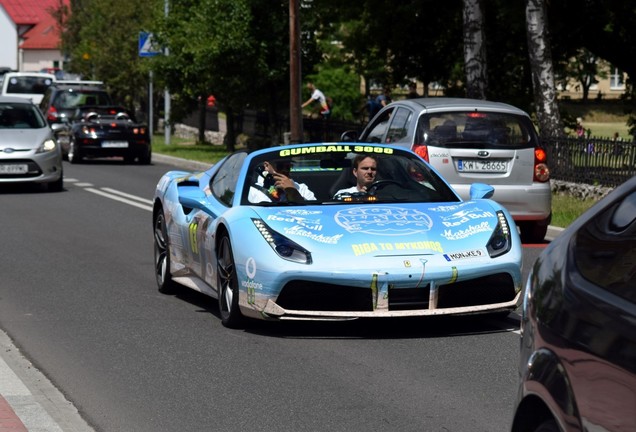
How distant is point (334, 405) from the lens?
23.9ft

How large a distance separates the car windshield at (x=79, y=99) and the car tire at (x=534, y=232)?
→ 2251 centimetres

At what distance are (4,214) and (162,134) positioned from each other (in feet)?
98.9

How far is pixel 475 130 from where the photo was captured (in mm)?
16250

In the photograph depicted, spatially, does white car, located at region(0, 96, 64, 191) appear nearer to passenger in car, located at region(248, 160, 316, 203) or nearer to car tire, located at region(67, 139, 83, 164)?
car tire, located at region(67, 139, 83, 164)

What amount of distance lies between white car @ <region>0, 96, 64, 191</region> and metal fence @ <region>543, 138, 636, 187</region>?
8.48 m

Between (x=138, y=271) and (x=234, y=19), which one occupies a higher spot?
(x=234, y=19)

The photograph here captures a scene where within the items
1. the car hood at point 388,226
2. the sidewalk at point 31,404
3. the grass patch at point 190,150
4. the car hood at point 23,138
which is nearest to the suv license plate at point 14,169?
the car hood at point 23,138

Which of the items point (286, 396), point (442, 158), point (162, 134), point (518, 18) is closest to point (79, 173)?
point (518, 18)

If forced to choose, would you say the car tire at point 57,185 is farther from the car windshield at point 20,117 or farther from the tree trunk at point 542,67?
the tree trunk at point 542,67

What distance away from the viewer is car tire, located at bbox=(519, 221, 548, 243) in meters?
16.4

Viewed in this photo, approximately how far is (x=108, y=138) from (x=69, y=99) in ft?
16.0

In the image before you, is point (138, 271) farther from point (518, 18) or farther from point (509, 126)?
point (518, 18)

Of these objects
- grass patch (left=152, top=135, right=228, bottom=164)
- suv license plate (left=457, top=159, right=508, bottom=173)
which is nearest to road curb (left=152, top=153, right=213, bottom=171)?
grass patch (left=152, top=135, right=228, bottom=164)

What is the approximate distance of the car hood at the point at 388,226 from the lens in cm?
920
